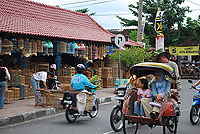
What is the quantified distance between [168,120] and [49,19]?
12913 millimetres

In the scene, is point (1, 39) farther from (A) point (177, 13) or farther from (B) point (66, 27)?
(A) point (177, 13)

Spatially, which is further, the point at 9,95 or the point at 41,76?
the point at 9,95

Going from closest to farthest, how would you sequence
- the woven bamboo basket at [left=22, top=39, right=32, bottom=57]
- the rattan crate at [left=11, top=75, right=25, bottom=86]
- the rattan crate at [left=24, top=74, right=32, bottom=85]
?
the woven bamboo basket at [left=22, top=39, right=32, bottom=57]
the rattan crate at [left=11, top=75, right=25, bottom=86]
the rattan crate at [left=24, top=74, right=32, bottom=85]

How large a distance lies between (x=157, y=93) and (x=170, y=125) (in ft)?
2.52

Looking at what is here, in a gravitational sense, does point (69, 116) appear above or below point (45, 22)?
below

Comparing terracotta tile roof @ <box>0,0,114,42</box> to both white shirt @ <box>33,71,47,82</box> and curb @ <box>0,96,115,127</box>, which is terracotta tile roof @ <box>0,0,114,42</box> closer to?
white shirt @ <box>33,71,47,82</box>

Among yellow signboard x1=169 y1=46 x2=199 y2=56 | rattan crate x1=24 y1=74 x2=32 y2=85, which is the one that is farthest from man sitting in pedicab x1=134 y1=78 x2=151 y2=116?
yellow signboard x1=169 y1=46 x2=199 y2=56

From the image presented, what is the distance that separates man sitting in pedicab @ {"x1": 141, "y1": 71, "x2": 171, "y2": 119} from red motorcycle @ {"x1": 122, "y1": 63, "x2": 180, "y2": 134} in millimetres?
135

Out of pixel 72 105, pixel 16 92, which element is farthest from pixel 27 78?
pixel 72 105

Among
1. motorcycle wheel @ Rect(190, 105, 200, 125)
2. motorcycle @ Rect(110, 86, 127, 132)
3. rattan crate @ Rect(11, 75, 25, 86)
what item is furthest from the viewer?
rattan crate @ Rect(11, 75, 25, 86)

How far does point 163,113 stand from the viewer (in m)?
6.32

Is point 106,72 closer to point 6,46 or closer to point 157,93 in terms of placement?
point 6,46

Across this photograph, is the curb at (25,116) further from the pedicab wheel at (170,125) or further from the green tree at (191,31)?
the green tree at (191,31)

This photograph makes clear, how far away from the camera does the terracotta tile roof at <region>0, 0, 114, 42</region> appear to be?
1400cm
